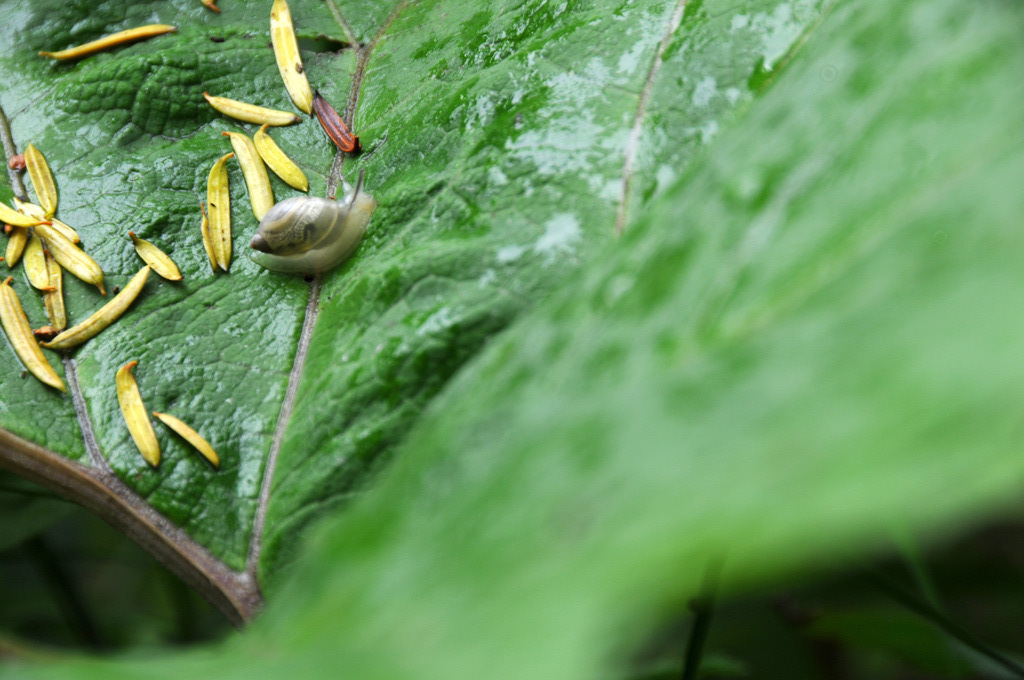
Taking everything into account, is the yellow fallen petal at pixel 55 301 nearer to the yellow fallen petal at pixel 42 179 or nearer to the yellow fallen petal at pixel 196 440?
the yellow fallen petal at pixel 42 179

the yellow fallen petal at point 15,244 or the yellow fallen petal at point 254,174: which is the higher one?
the yellow fallen petal at point 254,174

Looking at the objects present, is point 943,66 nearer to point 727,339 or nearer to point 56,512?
point 727,339

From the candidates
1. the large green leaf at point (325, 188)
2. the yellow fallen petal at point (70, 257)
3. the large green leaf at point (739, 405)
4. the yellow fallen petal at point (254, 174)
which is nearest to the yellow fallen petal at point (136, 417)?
the large green leaf at point (325, 188)

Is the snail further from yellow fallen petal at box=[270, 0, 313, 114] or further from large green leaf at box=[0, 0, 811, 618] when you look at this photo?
yellow fallen petal at box=[270, 0, 313, 114]

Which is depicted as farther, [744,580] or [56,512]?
[56,512]

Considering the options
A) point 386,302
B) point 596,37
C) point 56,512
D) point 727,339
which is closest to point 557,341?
point 727,339

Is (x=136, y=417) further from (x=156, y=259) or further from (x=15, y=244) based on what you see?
(x=15, y=244)
